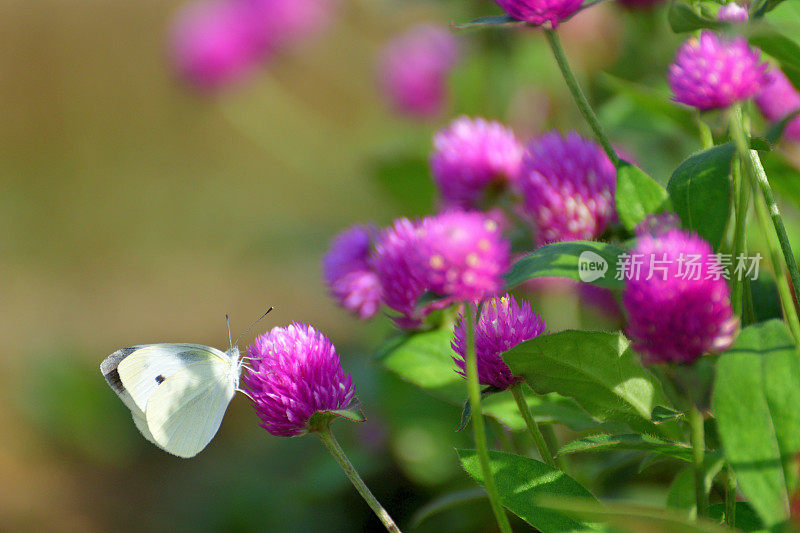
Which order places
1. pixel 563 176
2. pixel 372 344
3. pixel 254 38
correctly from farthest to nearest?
pixel 254 38
pixel 372 344
pixel 563 176

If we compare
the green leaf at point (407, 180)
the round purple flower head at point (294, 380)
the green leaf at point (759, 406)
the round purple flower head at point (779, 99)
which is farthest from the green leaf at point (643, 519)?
the green leaf at point (407, 180)

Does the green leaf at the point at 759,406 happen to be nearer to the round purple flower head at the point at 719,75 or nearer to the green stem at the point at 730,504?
the green stem at the point at 730,504

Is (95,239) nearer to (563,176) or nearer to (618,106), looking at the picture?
(618,106)

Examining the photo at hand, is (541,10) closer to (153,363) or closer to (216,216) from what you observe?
(153,363)

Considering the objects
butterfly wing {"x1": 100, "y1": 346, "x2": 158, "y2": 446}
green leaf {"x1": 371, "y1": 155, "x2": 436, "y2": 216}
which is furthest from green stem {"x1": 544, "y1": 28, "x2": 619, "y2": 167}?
green leaf {"x1": 371, "y1": 155, "x2": 436, "y2": 216}

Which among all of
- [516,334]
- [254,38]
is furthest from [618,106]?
[254,38]

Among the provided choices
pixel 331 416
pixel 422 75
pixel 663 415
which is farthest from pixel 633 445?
pixel 422 75
